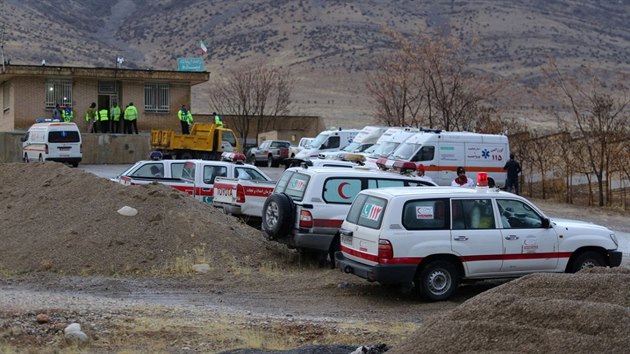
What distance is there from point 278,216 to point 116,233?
3217 millimetres

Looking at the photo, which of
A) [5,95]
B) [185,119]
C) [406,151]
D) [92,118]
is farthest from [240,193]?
[5,95]

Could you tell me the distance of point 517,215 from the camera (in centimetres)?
1444

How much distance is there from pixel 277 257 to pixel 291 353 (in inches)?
341

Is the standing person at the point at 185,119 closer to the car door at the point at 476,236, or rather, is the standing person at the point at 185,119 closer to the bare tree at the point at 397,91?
the bare tree at the point at 397,91

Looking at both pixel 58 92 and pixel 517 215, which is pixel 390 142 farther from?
pixel 58 92

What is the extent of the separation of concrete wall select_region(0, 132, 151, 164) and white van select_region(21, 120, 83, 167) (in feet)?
15.1

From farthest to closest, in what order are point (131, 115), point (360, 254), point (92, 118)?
point (92, 118) → point (131, 115) → point (360, 254)

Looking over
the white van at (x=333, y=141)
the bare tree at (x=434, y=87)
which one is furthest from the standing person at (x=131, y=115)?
the bare tree at (x=434, y=87)

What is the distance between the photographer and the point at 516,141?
116ft

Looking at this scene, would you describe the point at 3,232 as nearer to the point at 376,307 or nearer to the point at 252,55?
the point at 376,307

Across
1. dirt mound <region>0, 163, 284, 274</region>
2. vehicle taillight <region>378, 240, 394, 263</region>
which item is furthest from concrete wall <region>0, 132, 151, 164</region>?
vehicle taillight <region>378, 240, 394, 263</region>

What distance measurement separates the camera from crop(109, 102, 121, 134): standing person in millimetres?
43938

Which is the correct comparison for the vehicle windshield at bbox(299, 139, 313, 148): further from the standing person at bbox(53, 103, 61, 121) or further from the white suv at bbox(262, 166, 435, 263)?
the white suv at bbox(262, 166, 435, 263)

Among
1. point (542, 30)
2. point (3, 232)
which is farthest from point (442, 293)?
point (542, 30)
